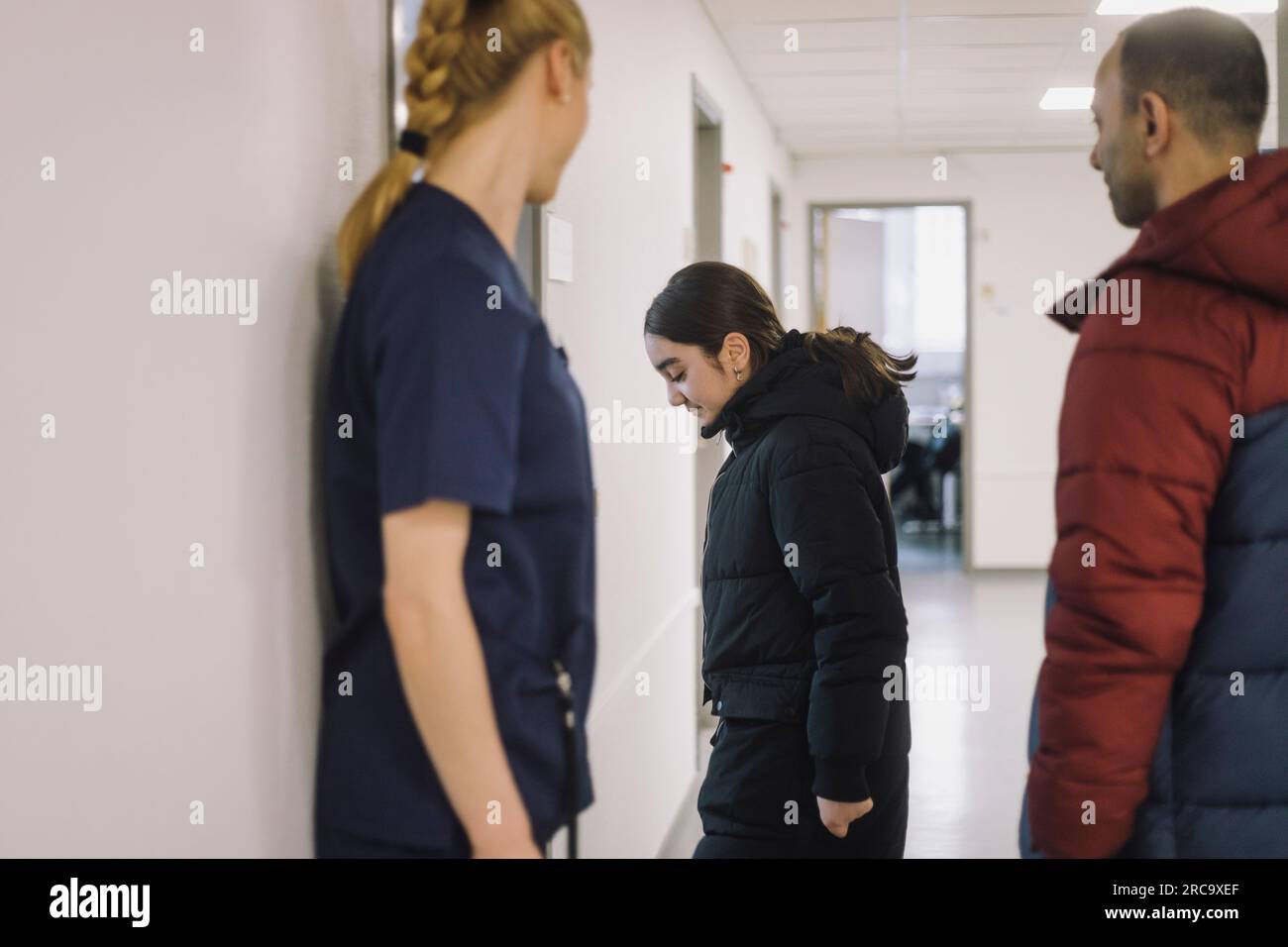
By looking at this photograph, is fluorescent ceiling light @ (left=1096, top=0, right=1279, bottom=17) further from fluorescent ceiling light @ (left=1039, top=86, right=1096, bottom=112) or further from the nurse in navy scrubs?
the nurse in navy scrubs

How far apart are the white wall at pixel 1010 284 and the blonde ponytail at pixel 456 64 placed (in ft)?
23.2

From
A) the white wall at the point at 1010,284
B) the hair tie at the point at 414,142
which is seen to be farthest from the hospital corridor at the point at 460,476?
the white wall at the point at 1010,284

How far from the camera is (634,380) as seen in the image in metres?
3.01

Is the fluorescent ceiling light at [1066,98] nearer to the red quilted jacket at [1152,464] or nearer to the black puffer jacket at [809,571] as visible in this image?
the black puffer jacket at [809,571]

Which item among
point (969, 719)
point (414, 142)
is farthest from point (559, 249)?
point (969, 719)

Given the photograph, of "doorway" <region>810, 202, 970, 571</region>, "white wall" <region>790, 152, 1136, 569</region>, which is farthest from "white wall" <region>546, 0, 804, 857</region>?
"doorway" <region>810, 202, 970, 571</region>

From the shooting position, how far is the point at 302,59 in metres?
1.11

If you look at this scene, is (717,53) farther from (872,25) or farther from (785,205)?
(785,205)

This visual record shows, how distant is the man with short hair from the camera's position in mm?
1113

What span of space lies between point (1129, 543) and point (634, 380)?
198 cm

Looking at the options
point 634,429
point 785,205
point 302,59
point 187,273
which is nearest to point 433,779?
point 187,273

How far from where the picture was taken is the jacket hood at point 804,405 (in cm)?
166

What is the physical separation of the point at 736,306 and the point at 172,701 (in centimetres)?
111

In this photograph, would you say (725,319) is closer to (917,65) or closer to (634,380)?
(634,380)
